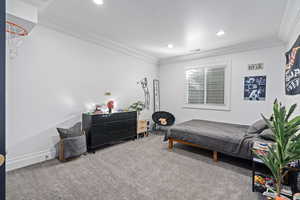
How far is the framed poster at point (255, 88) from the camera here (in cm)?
348

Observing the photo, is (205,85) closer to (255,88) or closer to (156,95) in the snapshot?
(255,88)

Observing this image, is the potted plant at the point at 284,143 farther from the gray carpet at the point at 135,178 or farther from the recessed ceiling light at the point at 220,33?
the recessed ceiling light at the point at 220,33

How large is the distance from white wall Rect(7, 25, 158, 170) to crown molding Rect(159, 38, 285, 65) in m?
2.51

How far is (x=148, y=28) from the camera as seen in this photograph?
2885mm

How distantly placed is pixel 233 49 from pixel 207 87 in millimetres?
1268

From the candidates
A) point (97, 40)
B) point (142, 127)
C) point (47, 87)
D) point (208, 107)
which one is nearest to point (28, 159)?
point (47, 87)

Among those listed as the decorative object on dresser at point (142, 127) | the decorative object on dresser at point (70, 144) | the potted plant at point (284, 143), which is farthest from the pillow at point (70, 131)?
the potted plant at point (284, 143)

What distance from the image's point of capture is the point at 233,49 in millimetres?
3854

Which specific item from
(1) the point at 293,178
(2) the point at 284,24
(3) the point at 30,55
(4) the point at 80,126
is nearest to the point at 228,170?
(1) the point at 293,178

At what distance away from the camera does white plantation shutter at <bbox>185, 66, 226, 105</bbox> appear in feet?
13.7

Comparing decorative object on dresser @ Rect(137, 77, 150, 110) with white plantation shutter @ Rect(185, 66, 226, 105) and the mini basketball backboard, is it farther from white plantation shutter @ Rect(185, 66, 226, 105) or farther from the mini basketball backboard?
the mini basketball backboard

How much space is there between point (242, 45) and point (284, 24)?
3.74 feet

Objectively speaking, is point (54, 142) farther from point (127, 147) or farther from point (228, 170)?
point (228, 170)

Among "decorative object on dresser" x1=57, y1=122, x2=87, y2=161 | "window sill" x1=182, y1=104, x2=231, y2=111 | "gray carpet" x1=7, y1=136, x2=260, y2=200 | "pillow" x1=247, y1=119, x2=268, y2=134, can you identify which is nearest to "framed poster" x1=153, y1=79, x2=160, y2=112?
"window sill" x1=182, y1=104, x2=231, y2=111
